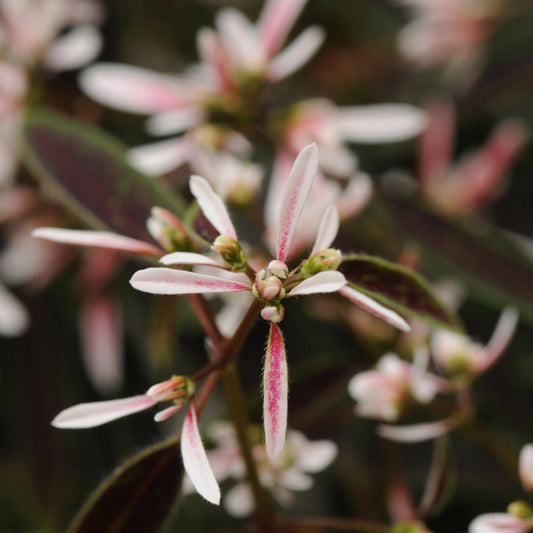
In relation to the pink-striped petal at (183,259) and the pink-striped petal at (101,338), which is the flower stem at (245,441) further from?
the pink-striped petal at (101,338)

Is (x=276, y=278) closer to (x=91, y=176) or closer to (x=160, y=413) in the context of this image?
(x=160, y=413)

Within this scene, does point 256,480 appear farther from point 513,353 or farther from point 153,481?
point 513,353

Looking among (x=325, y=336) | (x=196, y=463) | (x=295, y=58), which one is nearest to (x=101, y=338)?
(x=325, y=336)

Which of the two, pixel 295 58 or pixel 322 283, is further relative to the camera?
pixel 295 58

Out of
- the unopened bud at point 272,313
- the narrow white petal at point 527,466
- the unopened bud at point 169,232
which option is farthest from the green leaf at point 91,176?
the narrow white petal at point 527,466

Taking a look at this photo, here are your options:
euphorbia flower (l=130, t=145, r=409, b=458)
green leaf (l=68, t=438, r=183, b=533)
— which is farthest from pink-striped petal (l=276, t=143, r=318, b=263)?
green leaf (l=68, t=438, r=183, b=533)

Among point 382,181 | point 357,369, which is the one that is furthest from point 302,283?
point 382,181
